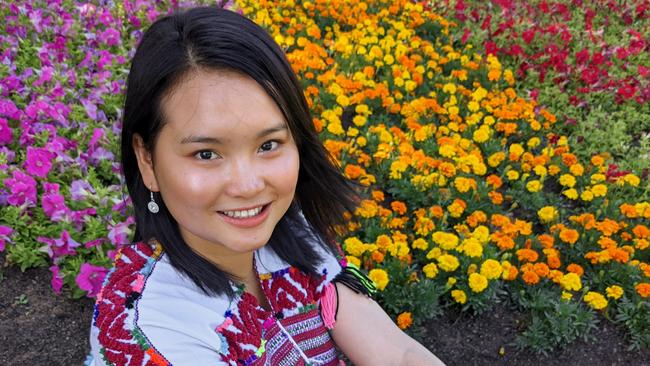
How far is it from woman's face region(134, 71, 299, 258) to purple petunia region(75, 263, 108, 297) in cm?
126

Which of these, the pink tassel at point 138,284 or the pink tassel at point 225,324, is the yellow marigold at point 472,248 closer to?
the pink tassel at point 225,324

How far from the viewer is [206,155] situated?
1414 mm

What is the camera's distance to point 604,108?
4688 mm

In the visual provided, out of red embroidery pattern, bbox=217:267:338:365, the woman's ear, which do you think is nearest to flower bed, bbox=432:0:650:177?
red embroidery pattern, bbox=217:267:338:365

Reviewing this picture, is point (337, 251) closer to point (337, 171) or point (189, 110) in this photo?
point (337, 171)

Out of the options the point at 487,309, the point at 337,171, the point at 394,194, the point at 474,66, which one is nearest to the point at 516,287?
the point at 487,309

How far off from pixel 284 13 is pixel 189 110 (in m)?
3.95

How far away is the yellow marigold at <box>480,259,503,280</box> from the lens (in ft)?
9.22

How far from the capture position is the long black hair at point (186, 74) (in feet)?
4.62

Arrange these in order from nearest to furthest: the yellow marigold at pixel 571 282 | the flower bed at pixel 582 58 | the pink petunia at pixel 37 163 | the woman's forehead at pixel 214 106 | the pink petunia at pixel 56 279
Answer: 1. the woman's forehead at pixel 214 106
2. the pink petunia at pixel 56 279
3. the yellow marigold at pixel 571 282
4. the pink petunia at pixel 37 163
5. the flower bed at pixel 582 58

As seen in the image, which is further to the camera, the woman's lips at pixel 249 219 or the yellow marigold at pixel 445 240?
the yellow marigold at pixel 445 240

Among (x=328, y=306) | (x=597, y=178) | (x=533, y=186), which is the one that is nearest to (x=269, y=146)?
(x=328, y=306)

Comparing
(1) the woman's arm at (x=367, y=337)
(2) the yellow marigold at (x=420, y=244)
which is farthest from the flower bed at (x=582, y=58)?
(1) the woman's arm at (x=367, y=337)

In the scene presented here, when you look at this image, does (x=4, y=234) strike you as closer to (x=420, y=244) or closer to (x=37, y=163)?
(x=37, y=163)
